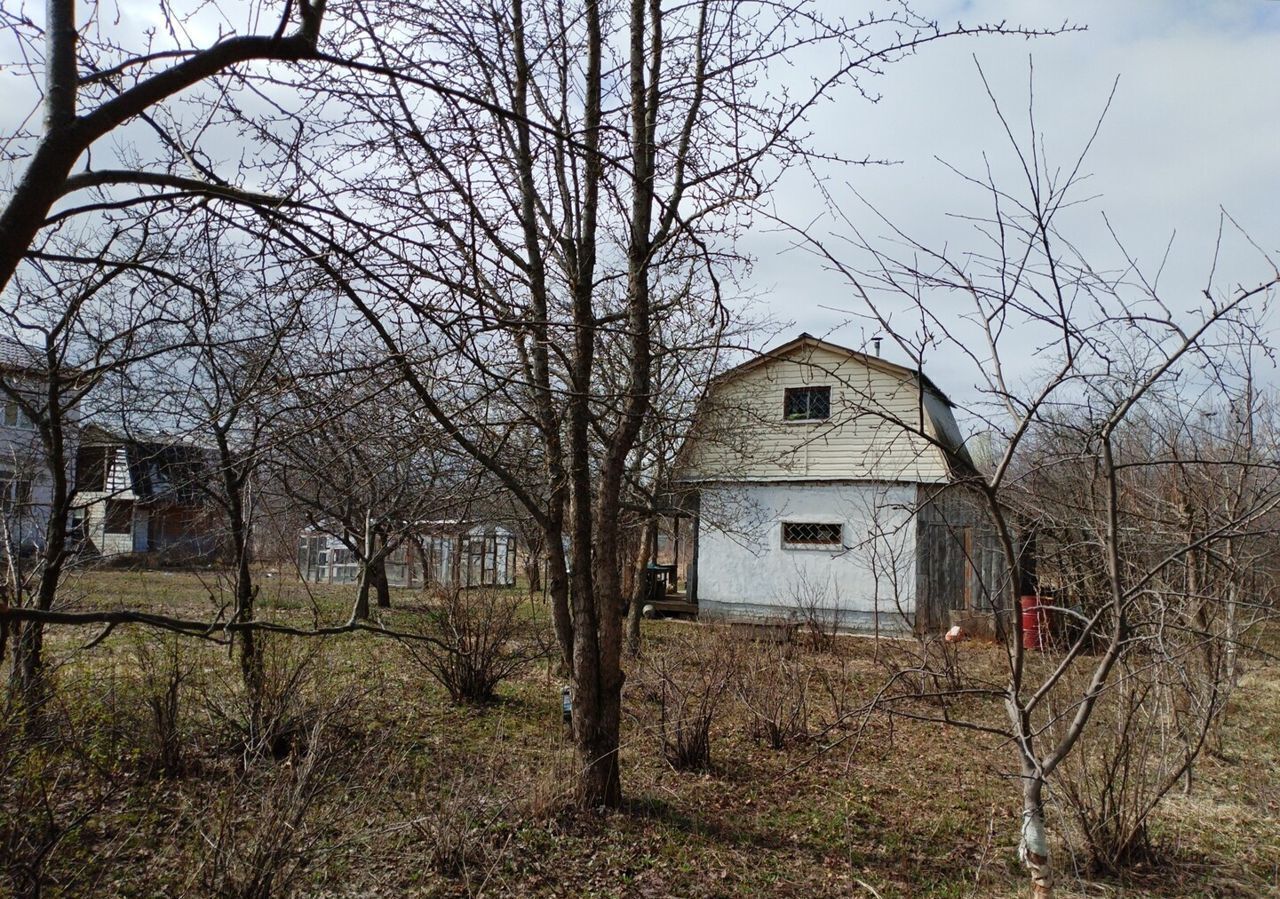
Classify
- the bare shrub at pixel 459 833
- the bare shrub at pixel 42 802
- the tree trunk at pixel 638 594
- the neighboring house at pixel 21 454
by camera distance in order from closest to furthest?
1. the bare shrub at pixel 42 802
2. the bare shrub at pixel 459 833
3. the neighboring house at pixel 21 454
4. the tree trunk at pixel 638 594

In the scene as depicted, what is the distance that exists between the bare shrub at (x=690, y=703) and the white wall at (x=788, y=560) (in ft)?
21.5

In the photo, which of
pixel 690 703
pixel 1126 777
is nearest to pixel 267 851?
pixel 690 703

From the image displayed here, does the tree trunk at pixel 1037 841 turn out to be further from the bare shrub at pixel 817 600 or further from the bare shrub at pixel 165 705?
the bare shrub at pixel 817 600

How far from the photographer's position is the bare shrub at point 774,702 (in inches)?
292

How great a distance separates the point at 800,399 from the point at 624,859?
12.1 metres

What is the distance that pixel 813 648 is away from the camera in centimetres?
1203

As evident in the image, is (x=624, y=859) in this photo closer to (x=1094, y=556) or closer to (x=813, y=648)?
(x=1094, y=556)

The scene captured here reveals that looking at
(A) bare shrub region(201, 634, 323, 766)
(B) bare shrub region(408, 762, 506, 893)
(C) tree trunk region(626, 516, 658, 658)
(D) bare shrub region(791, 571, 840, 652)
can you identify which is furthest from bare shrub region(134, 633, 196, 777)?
(D) bare shrub region(791, 571, 840, 652)

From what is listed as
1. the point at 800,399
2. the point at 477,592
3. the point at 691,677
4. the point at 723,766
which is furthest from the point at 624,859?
the point at 800,399

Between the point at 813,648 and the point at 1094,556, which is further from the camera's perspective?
the point at 813,648

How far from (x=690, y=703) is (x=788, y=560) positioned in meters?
9.31

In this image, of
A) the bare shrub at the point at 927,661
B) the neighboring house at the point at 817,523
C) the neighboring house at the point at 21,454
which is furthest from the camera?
the neighboring house at the point at 817,523

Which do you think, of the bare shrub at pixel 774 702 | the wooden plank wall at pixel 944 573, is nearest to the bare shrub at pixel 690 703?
the bare shrub at pixel 774 702

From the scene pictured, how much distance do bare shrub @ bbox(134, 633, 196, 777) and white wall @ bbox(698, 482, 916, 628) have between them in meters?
9.56
